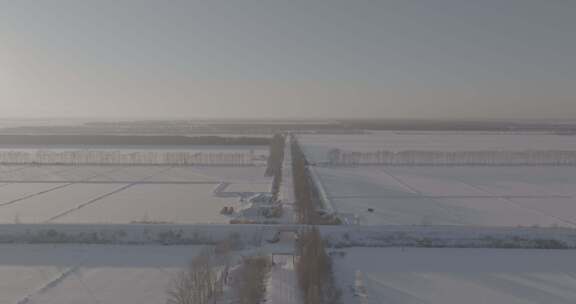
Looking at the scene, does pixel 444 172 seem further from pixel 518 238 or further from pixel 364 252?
pixel 364 252

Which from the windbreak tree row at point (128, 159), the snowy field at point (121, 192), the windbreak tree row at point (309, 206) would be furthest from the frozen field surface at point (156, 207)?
the windbreak tree row at point (128, 159)

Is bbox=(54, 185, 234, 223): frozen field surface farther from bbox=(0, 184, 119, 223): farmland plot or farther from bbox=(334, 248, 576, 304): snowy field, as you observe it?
bbox=(334, 248, 576, 304): snowy field

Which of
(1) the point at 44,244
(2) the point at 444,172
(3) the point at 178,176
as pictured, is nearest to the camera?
(1) the point at 44,244

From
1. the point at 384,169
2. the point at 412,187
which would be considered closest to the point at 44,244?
the point at 412,187

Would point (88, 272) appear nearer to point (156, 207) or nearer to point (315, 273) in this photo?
point (156, 207)

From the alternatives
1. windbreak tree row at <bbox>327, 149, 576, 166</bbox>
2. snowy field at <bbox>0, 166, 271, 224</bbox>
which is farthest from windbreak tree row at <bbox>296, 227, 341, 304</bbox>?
windbreak tree row at <bbox>327, 149, 576, 166</bbox>

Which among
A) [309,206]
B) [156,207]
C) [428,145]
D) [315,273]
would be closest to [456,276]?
[315,273]
